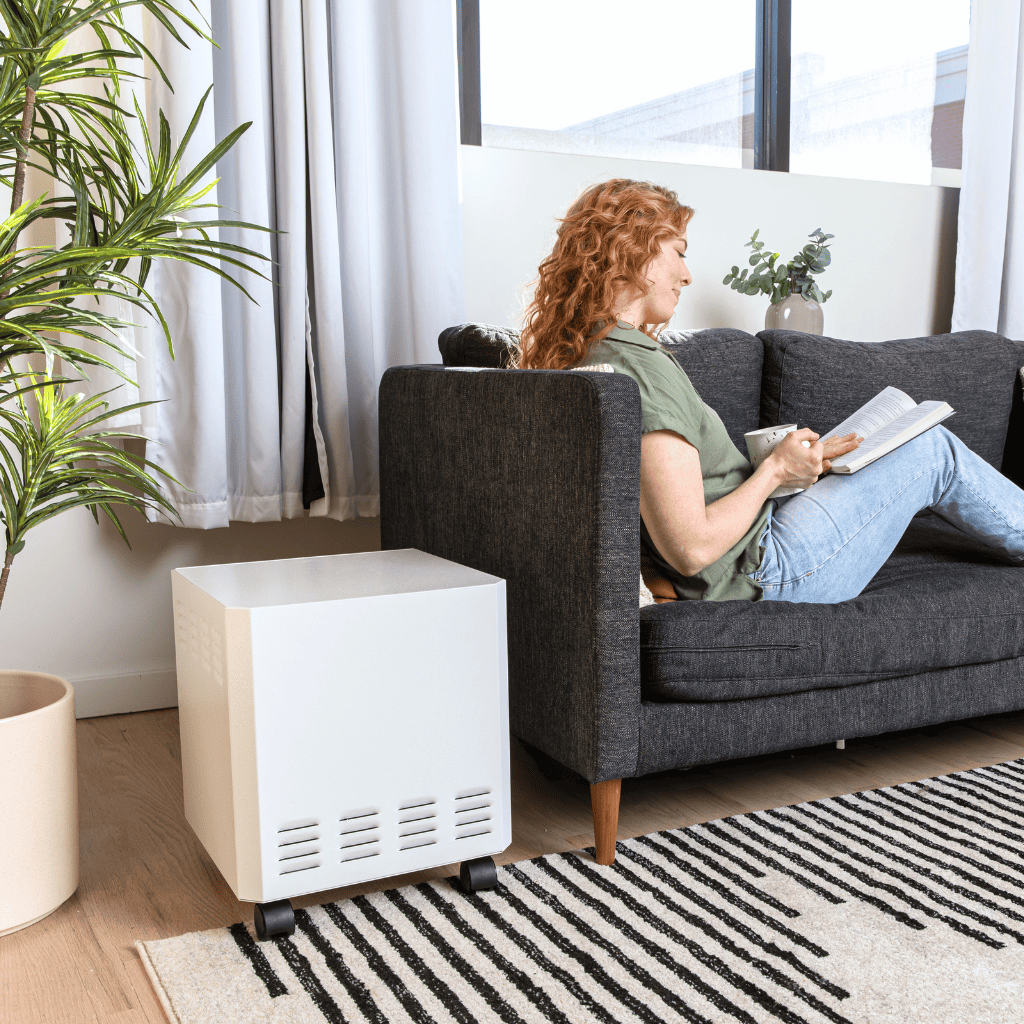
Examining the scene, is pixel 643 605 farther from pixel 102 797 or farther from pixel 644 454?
pixel 102 797

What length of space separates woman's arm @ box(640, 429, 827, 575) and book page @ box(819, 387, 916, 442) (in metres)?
0.18

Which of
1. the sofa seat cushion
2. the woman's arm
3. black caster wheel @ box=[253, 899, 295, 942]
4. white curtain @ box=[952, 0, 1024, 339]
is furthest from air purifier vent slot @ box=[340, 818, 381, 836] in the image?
white curtain @ box=[952, 0, 1024, 339]

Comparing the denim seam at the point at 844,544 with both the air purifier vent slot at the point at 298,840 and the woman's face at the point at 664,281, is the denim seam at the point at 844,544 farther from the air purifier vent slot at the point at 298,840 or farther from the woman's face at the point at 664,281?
the air purifier vent slot at the point at 298,840

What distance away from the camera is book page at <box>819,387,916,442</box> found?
1.81m

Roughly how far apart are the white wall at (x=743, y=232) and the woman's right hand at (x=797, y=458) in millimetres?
700

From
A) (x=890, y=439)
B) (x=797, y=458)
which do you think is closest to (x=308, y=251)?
(x=797, y=458)

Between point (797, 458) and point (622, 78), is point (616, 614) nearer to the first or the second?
point (797, 458)

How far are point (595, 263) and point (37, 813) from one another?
1.12 m

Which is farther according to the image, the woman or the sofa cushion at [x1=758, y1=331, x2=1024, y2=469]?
the sofa cushion at [x1=758, y1=331, x2=1024, y2=469]

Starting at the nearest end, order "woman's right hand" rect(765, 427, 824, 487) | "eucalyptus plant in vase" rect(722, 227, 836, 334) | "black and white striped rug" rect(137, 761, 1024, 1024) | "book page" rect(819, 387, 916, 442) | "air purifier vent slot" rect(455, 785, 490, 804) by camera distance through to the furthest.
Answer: "black and white striped rug" rect(137, 761, 1024, 1024)
"air purifier vent slot" rect(455, 785, 490, 804)
"woman's right hand" rect(765, 427, 824, 487)
"book page" rect(819, 387, 916, 442)
"eucalyptus plant in vase" rect(722, 227, 836, 334)

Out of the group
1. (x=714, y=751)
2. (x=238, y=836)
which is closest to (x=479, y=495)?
(x=714, y=751)

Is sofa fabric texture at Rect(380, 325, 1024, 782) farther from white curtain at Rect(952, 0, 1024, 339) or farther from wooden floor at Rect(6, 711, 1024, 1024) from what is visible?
white curtain at Rect(952, 0, 1024, 339)

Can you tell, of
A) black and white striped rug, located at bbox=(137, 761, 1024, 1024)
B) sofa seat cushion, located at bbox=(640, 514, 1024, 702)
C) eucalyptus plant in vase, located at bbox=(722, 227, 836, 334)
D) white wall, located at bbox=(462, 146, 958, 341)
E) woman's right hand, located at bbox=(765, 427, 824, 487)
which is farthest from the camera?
eucalyptus plant in vase, located at bbox=(722, 227, 836, 334)

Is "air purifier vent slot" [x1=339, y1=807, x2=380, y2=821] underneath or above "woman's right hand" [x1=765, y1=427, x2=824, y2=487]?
underneath
